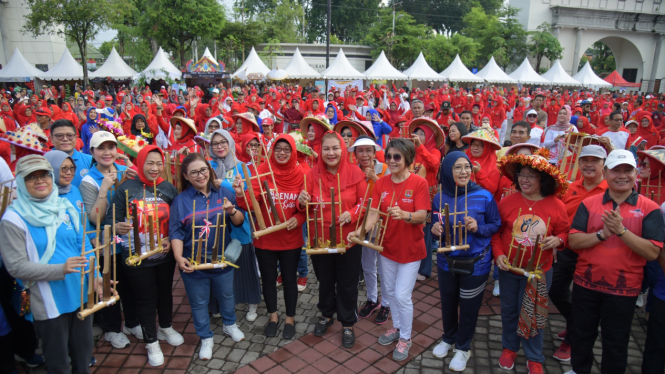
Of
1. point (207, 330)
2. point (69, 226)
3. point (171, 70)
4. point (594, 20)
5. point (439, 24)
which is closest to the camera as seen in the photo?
point (69, 226)

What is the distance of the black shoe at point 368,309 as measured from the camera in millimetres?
5023

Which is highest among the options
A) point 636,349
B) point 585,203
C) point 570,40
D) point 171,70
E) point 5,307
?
point 570,40

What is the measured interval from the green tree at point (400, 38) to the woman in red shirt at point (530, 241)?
130 feet

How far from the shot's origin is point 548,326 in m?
4.80

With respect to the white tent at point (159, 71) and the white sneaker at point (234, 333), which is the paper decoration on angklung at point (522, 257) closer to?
the white sneaker at point (234, 333)

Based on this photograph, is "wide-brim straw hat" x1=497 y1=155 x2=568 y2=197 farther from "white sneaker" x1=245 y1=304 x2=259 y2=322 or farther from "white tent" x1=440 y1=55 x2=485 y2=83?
"white tent" x1=440 y1=55 x2=485 y2=83

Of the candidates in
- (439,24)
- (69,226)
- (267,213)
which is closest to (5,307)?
(69,226)

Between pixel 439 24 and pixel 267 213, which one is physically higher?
pixel 439 24

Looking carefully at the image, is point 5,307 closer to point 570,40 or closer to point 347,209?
point 347,209

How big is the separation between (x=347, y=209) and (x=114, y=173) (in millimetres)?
2348

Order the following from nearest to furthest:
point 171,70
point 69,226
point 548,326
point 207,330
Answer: point 69,226, point 207,330, point 548,326, point 171,70

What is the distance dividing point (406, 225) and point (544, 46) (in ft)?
146

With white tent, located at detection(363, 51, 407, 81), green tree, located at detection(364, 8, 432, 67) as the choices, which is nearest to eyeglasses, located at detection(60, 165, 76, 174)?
white tent, located at detection(363, 51, 407, 81)

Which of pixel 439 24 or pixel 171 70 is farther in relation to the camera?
pixel 439 24
